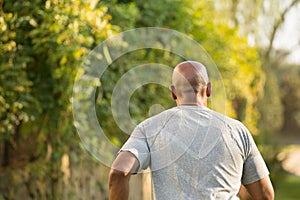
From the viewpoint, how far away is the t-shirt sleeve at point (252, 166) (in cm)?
296

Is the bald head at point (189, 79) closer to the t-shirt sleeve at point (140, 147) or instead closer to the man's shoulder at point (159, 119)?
the man's shoulder at point (159, 119)

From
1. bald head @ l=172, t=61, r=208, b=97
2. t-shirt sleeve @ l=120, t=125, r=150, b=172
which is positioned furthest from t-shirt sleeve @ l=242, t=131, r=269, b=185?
t-shirt sleeve @ l=120, t=125, r=150, b=172

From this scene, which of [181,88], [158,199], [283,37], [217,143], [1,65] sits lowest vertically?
[158,199]

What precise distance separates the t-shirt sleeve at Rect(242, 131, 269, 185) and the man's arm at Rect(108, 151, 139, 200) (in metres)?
0.53

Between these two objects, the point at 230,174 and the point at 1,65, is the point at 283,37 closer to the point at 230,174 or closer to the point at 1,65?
the point at 1,65

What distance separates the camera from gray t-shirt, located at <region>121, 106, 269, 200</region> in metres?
2.83

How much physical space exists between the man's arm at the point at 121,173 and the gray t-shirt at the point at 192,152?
33 millimetres

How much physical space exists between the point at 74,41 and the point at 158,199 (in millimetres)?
2559

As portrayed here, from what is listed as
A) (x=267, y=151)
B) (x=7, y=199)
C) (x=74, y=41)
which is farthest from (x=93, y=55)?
(x=267, y=151)

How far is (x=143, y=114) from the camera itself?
260 inches

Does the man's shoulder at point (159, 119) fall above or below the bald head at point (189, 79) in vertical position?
below

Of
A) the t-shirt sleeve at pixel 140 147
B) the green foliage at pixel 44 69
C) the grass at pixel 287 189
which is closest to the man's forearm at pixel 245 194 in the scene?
the t-shirt sleeve at pixel 140 147

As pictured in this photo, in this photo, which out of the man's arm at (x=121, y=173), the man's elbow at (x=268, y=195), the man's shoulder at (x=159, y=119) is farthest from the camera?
the man's elbow at (x=268, y=195)

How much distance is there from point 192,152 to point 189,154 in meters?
0.02
